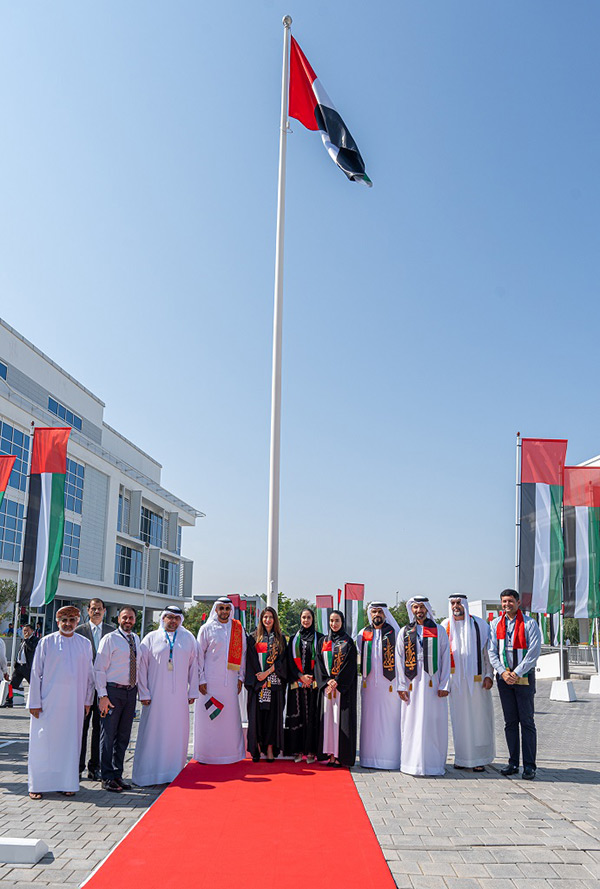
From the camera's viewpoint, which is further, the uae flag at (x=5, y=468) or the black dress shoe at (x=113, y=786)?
the uae flag at (x=5, y=468)

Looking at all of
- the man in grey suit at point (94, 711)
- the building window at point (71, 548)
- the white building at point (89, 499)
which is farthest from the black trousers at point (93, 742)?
the building window at point (71, 548)

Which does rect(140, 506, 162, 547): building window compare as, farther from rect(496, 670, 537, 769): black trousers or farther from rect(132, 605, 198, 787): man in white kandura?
rect(496, 670, 537, 769): black trousers

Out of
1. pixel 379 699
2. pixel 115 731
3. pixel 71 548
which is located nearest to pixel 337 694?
pixel 379 699

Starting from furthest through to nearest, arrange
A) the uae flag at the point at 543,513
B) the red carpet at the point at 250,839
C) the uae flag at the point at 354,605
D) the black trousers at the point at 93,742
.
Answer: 1. the uae flag at the point at 354,605
2. the uae flag at the point at 543,513
3. the black trousers at the point at 93,742
4. the red carpet at the point at 250,839

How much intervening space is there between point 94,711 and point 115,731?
72 cm

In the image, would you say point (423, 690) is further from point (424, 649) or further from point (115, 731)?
point (115, 731)

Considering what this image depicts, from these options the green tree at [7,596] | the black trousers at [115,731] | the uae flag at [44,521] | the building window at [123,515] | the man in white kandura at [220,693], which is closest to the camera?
the black trousers at [115,731]

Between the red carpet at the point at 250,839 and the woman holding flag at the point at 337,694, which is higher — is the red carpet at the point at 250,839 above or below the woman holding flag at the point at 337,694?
below

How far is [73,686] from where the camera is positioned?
723cm

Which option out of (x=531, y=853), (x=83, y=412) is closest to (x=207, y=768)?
(x=531, y=853)

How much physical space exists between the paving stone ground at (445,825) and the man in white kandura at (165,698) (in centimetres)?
34

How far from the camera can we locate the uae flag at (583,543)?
14848 mm

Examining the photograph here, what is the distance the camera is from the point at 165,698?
7781 millimetres

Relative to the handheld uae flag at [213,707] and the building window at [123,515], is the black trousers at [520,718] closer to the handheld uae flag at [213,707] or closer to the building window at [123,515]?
the handheld uae flag at [213,707]
